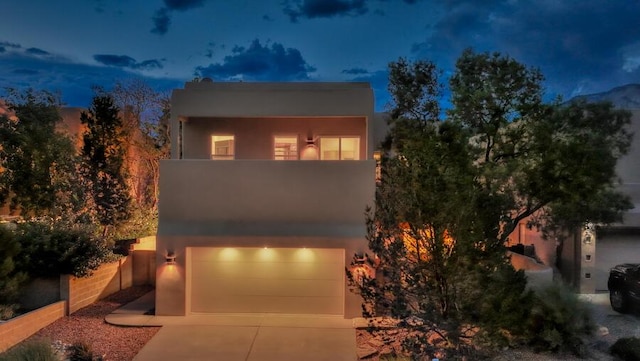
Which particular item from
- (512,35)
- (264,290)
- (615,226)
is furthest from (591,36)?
(264,290)

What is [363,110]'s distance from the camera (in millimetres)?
11352

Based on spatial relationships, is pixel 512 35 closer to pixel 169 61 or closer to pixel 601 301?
pixel 601 301

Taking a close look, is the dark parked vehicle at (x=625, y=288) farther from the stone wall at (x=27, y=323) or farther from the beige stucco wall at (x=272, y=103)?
the stone wall at (x=27, y=323)

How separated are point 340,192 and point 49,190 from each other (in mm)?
12868

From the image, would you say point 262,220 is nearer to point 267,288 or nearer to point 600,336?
point 267,288

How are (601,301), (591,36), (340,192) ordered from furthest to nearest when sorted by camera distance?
1. (591,36)
2. (601,301)
3. (340,192)

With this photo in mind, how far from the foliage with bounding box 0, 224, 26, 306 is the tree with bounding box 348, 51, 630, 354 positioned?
27.4 feet

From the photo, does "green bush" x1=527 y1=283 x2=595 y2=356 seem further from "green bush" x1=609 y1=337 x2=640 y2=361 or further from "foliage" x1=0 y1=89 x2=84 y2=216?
"foliage" x1=0 y1=89 x2=84 y2=216

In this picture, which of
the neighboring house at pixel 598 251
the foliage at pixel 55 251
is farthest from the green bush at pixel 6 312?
the neighboring house at pixel 598 251

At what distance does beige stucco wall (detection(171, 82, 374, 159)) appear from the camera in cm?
1137

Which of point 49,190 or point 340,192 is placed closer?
point 340,192

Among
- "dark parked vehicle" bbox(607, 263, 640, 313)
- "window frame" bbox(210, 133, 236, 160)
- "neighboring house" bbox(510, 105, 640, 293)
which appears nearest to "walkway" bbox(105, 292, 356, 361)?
"window frame" bbox(210, 133, 236, 160)

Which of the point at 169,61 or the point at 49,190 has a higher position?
the point at 169,61

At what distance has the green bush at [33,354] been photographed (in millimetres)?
6582
